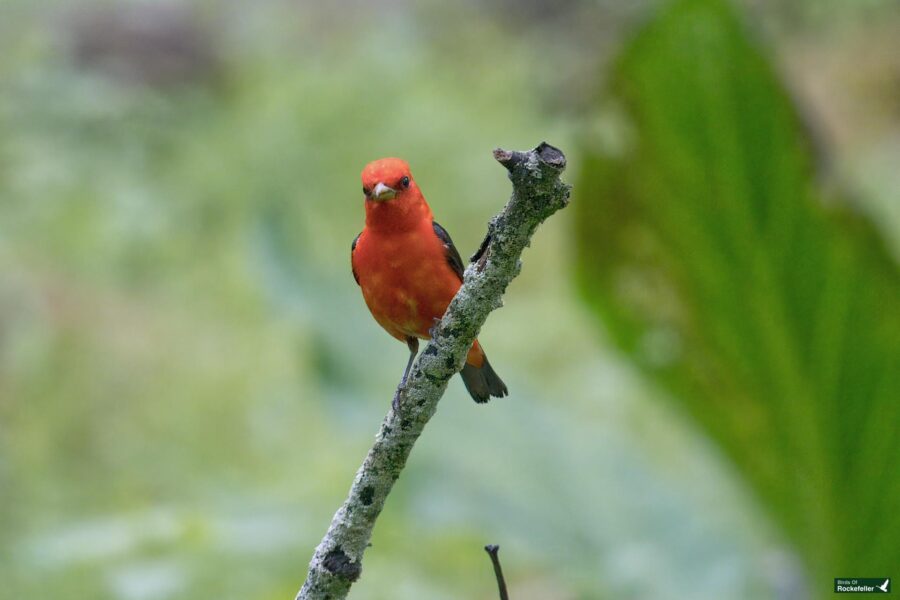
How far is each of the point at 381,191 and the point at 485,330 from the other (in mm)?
6258

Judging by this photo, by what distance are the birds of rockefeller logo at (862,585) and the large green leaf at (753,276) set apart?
0.03 metres

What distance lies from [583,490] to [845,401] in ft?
5.53

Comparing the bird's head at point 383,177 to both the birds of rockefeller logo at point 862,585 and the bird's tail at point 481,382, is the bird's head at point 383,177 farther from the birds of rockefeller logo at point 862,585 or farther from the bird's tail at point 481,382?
the birds of rockefeller logo at point 862,585

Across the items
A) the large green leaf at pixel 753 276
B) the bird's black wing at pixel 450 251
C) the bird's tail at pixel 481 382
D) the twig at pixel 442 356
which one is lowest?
the twig at pixel 442 356

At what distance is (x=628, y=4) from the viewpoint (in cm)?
1151

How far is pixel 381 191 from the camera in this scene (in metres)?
1.82

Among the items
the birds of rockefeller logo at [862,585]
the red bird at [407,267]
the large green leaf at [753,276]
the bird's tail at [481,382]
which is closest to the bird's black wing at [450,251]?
the red bird at [407,267]

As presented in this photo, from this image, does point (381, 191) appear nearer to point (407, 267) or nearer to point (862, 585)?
point (407, 267)

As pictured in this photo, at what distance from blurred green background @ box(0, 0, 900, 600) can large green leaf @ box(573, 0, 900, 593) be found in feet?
0.03

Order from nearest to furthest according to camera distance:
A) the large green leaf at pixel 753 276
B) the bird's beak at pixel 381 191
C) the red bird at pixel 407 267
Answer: the bird's beak at pixel 381 191, the red bird at pixel 407 267, the large green leaf at pixel 753 276

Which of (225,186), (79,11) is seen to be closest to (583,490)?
(225,186)

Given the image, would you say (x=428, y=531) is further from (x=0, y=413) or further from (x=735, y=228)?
(x=0, y=413)

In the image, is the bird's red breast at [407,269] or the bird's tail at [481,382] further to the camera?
the bird's tail at [481,382]

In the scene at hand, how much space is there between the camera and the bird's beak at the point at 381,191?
1.82m
